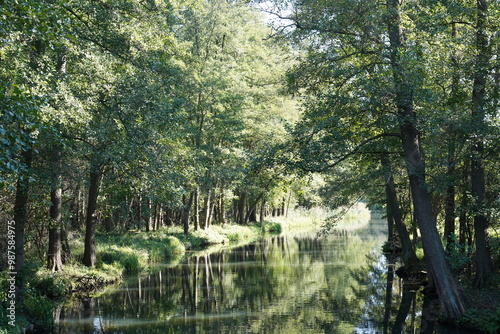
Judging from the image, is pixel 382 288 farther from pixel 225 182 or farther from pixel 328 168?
pixel 225 182

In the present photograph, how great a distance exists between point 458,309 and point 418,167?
368 cm

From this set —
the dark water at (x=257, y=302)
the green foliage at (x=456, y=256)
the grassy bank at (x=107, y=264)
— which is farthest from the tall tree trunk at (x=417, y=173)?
the grassy bank at (x=107, y=264)

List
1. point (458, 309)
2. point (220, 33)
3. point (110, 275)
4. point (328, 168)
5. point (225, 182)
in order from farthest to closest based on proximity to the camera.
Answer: point (225, 182) → point (220, 33) → point (110, 275) → point (328, 168) → point (458, 309)

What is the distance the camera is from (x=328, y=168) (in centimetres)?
1227

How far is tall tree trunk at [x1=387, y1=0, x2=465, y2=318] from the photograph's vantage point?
11406 mm

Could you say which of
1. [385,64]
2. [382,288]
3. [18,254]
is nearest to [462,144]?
[385,64]

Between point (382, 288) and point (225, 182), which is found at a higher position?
point (225, 182)

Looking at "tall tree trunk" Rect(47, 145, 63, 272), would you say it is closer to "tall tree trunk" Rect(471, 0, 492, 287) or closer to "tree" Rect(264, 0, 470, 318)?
"tree" Rect(264, 0, 470, 318)

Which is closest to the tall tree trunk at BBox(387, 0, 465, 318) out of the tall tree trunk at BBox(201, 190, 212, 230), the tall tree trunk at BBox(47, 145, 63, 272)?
the tall tree trunk at BBox(47, 145, 63, 272)

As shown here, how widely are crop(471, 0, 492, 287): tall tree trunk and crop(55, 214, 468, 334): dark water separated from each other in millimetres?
2124

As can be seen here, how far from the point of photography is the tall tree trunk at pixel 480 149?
11938 mm

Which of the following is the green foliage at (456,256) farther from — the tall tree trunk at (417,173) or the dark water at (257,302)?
the dark water at (257,302)

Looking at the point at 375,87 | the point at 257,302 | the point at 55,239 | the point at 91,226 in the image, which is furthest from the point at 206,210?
the point at 375,87

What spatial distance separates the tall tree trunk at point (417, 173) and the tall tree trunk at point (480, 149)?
60.0 inches
